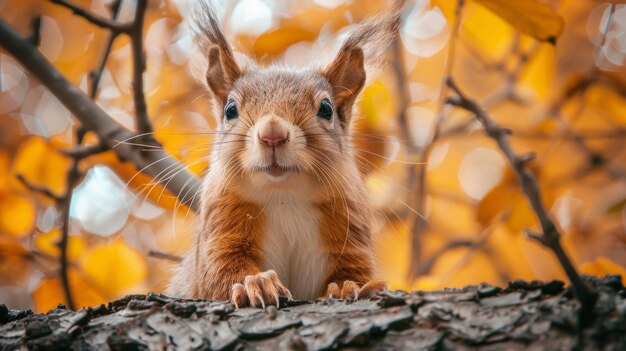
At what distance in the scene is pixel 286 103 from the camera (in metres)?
2.97

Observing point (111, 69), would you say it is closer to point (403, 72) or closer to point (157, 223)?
point (157, 223)

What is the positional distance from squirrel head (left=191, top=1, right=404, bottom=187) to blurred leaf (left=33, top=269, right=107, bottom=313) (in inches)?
47.1

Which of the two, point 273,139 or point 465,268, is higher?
point 465,268

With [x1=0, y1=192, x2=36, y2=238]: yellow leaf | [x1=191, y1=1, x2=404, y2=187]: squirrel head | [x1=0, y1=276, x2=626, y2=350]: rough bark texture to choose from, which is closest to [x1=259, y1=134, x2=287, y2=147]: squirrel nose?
[x1=191, y1=1, x2=404, y2=187]: squirrel head

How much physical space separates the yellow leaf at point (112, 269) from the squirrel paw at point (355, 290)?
1.42 meters

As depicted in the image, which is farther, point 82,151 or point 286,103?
point 82,151

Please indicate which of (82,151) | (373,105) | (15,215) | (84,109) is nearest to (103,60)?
(84,109)

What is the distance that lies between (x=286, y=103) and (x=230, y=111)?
320mm

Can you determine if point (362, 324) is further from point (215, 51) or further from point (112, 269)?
point (112, 269)

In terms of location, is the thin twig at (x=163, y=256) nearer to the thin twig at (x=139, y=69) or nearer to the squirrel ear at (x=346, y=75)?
the thin twig at (x=139, y=69)

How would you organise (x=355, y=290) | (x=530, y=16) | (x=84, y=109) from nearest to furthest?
(x=530, y=16) → (x=355, y=290) → (x=84, y=109)

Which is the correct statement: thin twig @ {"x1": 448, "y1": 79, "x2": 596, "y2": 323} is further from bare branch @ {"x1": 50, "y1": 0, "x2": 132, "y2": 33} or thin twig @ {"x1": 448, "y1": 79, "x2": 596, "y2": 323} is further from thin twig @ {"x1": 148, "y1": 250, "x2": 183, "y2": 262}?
Result: thin twig @ {"x1": 148, "y1": 250, "x2": 183, "y2": 262}

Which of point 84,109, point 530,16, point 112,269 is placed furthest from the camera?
point 112,269

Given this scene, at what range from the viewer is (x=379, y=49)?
355 cm
